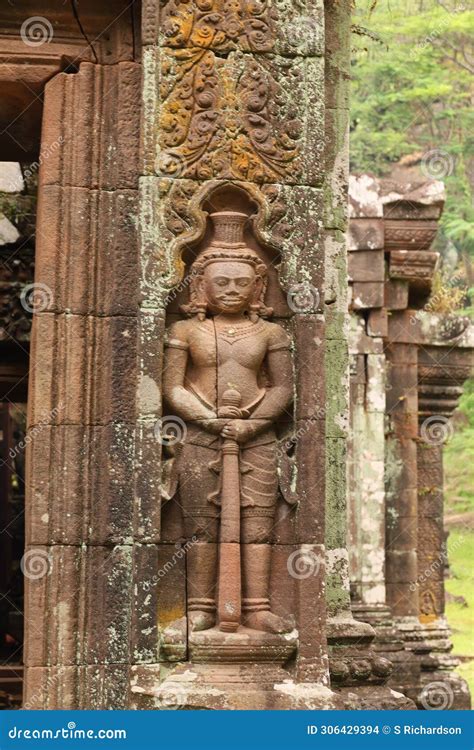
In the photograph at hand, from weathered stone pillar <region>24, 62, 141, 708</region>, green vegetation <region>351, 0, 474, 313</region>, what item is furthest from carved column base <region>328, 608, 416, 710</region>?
green vegetation <region>351, 0, 474, 313</region>

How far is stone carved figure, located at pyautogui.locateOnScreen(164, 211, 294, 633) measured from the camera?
641cm

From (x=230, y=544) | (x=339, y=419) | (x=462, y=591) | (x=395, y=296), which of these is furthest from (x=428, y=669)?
(x=462, y=591)

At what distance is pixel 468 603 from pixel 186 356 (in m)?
19.9

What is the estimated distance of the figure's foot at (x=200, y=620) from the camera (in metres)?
6.37

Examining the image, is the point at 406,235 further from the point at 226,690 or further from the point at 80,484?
the point at 226,690

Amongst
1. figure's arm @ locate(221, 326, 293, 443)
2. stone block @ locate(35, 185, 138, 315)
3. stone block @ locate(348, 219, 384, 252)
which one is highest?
stone block @ locate(348, 219, 384, 252)

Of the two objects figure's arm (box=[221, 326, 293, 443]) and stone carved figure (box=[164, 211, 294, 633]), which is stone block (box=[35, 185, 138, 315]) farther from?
figure's arm (box=[221, 326, 293, 443])

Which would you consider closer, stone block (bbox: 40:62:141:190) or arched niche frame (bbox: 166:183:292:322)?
arched niche frame (bbox: 166:183:292:322)

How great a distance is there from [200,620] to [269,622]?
326 millimetres

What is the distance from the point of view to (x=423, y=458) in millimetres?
15383

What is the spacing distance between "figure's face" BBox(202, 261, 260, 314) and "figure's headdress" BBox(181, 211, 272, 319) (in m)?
0.03

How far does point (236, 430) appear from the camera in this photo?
21.1 feet

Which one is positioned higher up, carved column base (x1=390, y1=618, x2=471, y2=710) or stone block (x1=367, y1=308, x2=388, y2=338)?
stone block (x1=367, y1=308, x2=388, y2=338)

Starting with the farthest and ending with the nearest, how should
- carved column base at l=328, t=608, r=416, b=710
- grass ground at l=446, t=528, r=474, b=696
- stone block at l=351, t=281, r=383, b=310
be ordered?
1. grass ground at l=446, t=528, r=474, b=696
2. stone block at l=351, t=281, r=383, b=310
3. carved column base at l=328, t=608, r=416, b=710
